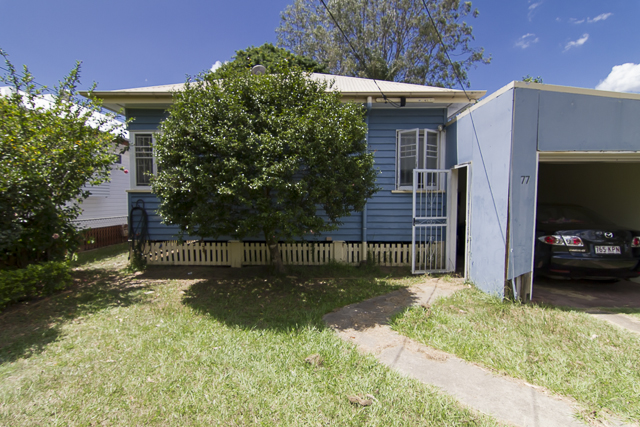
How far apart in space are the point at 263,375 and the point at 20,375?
2458 mm

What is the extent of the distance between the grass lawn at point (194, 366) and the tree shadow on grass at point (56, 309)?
0.02 meters

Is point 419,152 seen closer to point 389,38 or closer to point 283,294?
point 283,294

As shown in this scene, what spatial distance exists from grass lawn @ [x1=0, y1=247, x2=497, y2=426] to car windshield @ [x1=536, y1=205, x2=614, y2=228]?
3605mm

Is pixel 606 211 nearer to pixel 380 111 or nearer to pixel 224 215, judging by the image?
pixel 380 111

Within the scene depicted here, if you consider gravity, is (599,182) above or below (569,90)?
below

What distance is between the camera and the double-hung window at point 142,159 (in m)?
7.71

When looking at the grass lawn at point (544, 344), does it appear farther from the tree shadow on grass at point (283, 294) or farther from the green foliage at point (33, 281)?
the green foliage at point (33, 281)

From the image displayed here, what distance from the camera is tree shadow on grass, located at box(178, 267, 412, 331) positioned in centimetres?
453

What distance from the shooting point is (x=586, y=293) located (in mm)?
5680

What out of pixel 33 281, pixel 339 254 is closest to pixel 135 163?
pixel 33 281

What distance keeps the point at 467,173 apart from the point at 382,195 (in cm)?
203

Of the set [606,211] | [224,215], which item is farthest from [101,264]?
[606,211]

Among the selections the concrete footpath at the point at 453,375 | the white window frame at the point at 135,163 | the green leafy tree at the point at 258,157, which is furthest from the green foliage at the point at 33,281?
the concrete footpath at the point at 453,375

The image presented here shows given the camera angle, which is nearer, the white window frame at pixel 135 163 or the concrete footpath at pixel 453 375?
the concrete footpath at pixel 453 375
